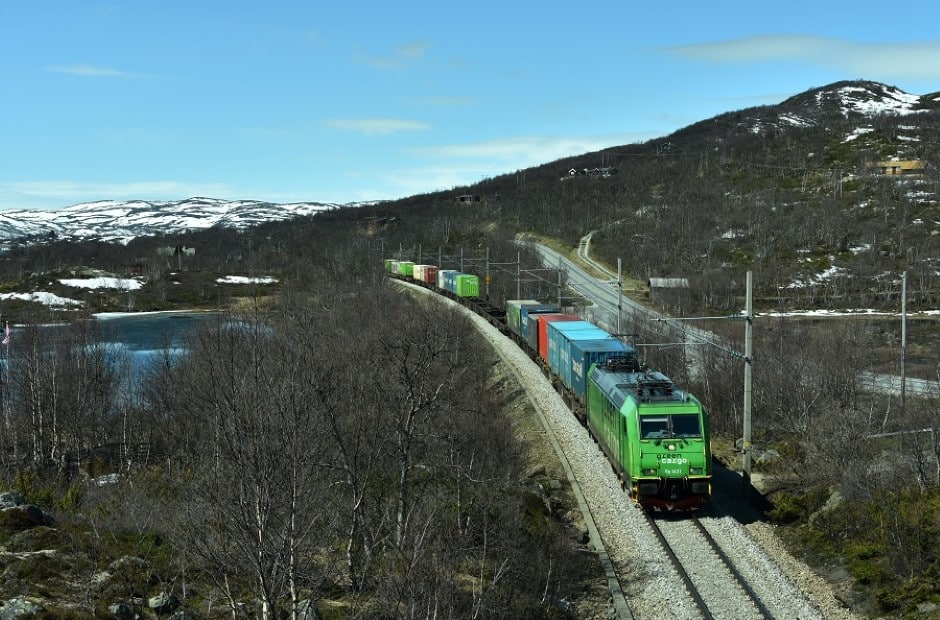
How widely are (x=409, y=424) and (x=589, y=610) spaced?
6.20 m

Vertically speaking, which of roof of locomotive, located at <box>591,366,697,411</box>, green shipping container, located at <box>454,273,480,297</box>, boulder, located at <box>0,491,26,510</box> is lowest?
boulder, located at <box>0,491,26,510</box>

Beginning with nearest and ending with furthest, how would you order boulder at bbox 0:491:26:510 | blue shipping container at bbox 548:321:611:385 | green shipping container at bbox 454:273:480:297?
boulder at bbox 0:491:26:510 < blue shipping container at bbox 548:321:611:385 < green shipping container at bbox 454:273:480:297

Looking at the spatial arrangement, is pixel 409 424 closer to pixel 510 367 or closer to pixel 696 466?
pixel 696 466

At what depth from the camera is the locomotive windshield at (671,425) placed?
23.3 meters

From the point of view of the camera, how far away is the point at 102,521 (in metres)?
22.2

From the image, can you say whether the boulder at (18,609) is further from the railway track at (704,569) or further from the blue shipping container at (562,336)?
the blue shipping container at (562,336)

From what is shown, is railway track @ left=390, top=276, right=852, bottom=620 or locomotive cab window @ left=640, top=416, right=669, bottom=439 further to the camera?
locomotive cab window @ left=640, top=416, right=669, bottom=439

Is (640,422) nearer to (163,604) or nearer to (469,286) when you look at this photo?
(163,604)

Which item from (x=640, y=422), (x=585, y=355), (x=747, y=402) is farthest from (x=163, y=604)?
(x=585, y=355)

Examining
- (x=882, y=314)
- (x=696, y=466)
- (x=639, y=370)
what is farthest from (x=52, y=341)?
(x=882, y=314)

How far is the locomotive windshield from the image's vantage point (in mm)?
23328

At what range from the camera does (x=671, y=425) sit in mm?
23359

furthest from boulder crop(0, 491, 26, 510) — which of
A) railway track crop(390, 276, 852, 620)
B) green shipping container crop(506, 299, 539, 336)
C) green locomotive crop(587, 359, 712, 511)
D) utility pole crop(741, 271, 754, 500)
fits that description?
green shipping container crop(506, 299, 539, 336)

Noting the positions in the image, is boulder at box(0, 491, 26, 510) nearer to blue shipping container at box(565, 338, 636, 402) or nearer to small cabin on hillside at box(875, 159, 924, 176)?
blue shipping container at box(565, 338, 636, 402)
